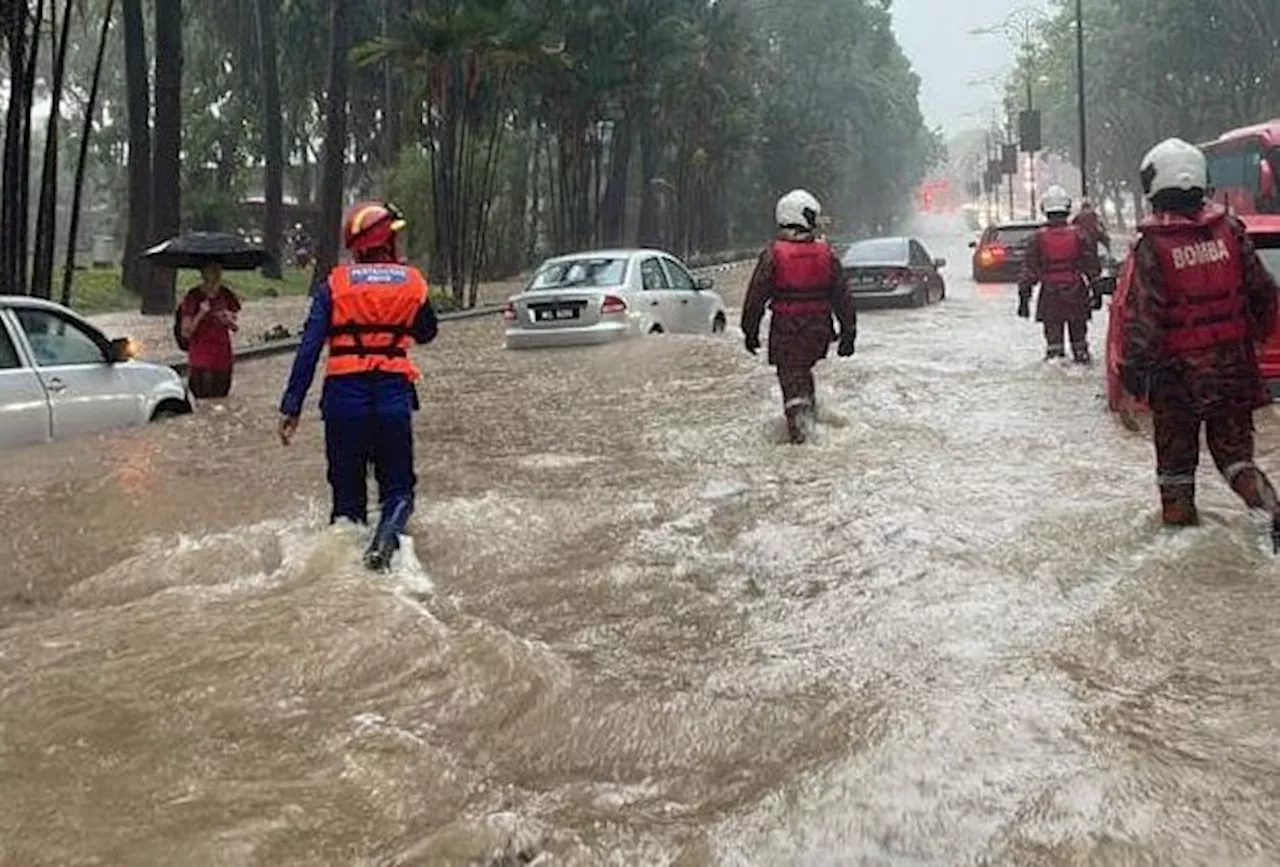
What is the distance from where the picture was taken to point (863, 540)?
693 centimetres

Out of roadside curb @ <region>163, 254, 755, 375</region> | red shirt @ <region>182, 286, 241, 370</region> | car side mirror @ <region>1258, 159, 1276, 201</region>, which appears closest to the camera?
red shirt @ <region>182, 286, 241, 370</region>

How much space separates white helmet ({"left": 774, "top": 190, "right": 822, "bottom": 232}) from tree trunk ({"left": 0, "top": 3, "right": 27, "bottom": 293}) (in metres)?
7.67

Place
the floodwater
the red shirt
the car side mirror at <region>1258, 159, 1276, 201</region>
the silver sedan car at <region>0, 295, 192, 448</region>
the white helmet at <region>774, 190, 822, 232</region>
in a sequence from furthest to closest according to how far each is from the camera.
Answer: the car side mirror at <region>1258, 159, 1276, 201</region> < the red shirt < the white helmet at <region>774, 190, 822, 232</region> < the silver sedan car at <region>0, 295, 192, 448</region> < the floodwater

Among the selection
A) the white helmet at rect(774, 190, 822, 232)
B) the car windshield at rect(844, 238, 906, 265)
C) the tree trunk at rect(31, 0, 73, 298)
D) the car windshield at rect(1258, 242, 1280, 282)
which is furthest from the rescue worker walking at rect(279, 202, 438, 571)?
the car windshield at rect(844, 238, 906, 265)

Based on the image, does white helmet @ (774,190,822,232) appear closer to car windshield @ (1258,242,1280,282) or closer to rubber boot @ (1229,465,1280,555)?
car windshield @ (1258,242,1280,282)

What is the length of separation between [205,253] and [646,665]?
27.5ft

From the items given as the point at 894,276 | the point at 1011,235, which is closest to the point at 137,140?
the point at 894,276

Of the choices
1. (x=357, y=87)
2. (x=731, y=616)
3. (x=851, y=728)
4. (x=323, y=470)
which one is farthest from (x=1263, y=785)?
(x=357, y=87)

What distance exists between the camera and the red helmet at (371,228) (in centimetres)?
650

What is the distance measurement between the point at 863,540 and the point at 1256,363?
6.25 ft

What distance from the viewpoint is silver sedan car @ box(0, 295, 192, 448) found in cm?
863

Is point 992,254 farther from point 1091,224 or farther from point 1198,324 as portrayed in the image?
point 1198,324

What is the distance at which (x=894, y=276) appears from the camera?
950 inches

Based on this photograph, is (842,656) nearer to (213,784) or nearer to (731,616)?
(731,616)
